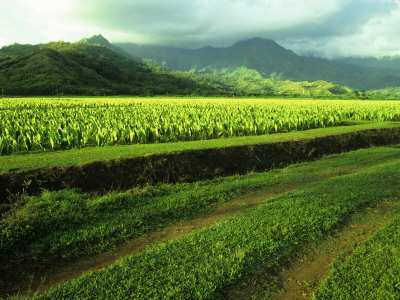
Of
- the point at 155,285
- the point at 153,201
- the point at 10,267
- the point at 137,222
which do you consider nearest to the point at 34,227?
the point at 10,267

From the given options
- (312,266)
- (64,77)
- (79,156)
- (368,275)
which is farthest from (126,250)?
(64,77)

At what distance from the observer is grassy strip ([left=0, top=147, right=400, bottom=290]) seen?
13.1 feet

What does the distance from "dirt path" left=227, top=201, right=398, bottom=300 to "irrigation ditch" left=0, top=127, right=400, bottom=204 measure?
4.20 meters

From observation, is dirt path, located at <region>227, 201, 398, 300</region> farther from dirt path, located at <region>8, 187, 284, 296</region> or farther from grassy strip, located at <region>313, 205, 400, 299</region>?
dirt path, located at <region>8, 187, 284, 296</region>

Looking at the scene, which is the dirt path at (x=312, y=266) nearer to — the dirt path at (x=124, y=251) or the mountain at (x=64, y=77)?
the dirt path at (x=124, y=251)

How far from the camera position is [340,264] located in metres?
3.61

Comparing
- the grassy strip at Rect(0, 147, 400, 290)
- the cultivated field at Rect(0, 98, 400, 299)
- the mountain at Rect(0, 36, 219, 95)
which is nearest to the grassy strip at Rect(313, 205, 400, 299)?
the cultivated field at Rect(0, 98, 400, 299)

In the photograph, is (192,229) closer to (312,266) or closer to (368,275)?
(312,266)

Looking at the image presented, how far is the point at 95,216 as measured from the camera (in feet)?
16.3

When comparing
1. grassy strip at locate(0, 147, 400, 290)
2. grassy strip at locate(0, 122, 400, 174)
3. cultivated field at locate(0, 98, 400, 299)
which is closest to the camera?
cultivated field at locate(0, 98, 400, 299)

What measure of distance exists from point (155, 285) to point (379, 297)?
2578 mm

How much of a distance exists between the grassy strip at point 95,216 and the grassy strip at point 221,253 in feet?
2.85

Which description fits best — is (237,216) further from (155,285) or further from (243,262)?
(155,285)

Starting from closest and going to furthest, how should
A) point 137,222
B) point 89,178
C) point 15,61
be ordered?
point 137,222 < point 89,178 < point 15,61
